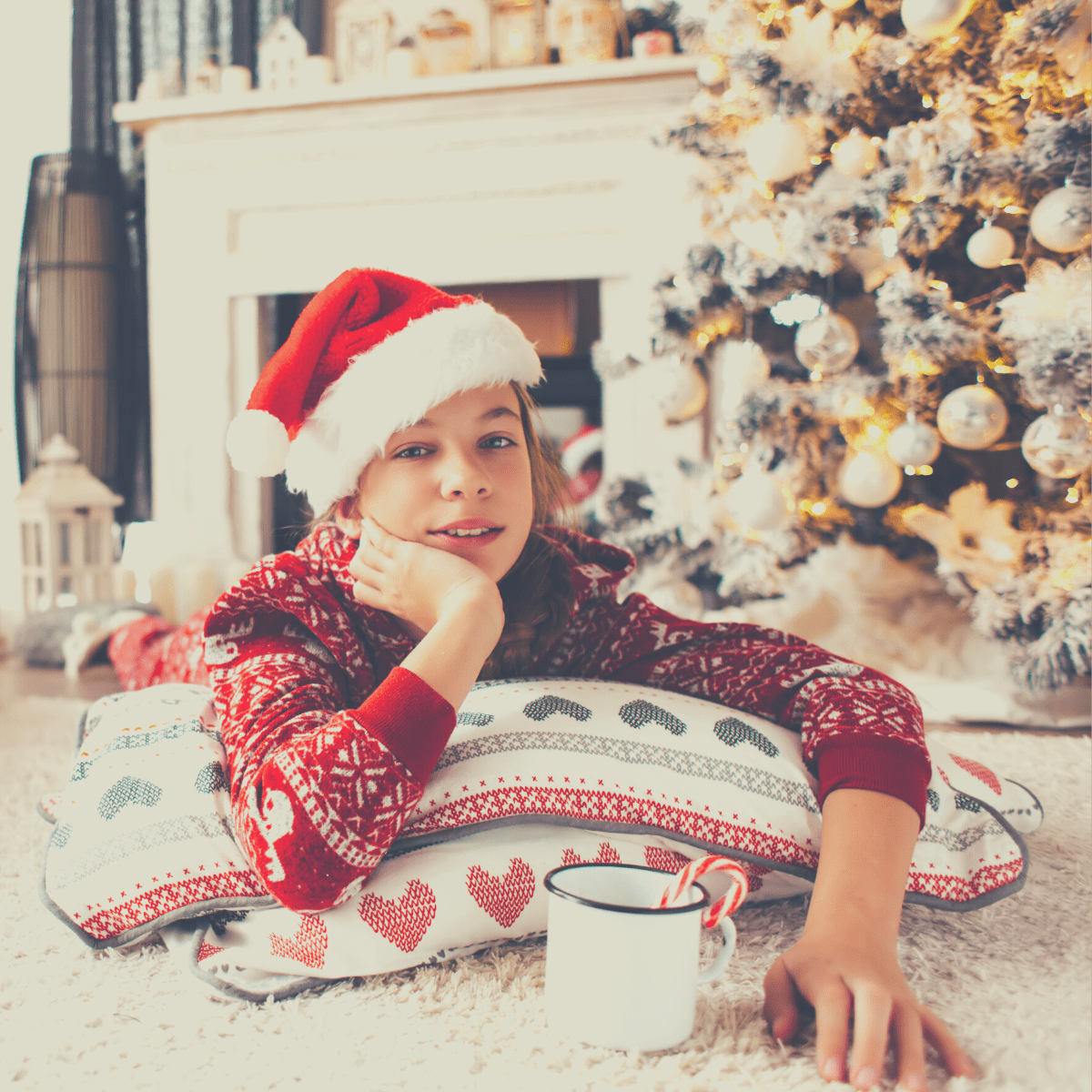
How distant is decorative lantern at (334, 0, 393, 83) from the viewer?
282cm

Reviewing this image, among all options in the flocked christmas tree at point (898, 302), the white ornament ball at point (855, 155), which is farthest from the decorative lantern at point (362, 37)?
the white ornament ball at point (855, 155)

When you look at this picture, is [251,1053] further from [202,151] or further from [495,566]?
[202,151]

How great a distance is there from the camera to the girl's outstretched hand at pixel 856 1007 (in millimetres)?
532

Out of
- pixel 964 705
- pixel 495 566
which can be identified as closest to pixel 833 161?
pixel 964 705

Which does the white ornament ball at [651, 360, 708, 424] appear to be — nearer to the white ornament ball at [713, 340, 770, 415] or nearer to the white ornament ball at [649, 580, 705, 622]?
the white ornament ball at [713, 340, 770, 415]

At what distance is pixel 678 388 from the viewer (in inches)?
76.4

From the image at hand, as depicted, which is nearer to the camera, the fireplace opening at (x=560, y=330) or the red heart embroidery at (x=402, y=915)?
the red heart embroidery at (x=402, y=915)

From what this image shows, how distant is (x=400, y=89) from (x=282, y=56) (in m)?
0.44

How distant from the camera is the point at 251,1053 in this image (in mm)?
597

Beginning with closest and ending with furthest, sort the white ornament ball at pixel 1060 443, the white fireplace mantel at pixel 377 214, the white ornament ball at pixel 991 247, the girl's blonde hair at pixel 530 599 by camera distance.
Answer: the girl's blonde hair at pixel 530 599 < the white ornament ball at pixel 1060 443 < the white ornament ball at pixel 991 247 < the white fireplace mantel at pixel 377 214

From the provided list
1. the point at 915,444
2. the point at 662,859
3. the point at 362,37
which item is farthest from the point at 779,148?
the point at 362,37

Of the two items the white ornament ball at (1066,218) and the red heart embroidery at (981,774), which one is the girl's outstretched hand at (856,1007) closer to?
the red heart embroidery at (981,774)

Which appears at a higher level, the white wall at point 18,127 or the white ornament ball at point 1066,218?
the white wall at point 18,127

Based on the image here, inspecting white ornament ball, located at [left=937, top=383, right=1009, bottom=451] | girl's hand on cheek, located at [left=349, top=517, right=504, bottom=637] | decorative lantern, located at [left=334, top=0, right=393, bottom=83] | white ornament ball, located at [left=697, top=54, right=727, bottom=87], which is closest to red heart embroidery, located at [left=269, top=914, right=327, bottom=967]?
girl's hand on cheek, located at [left=349, top=517, right=504, bottom=637]
